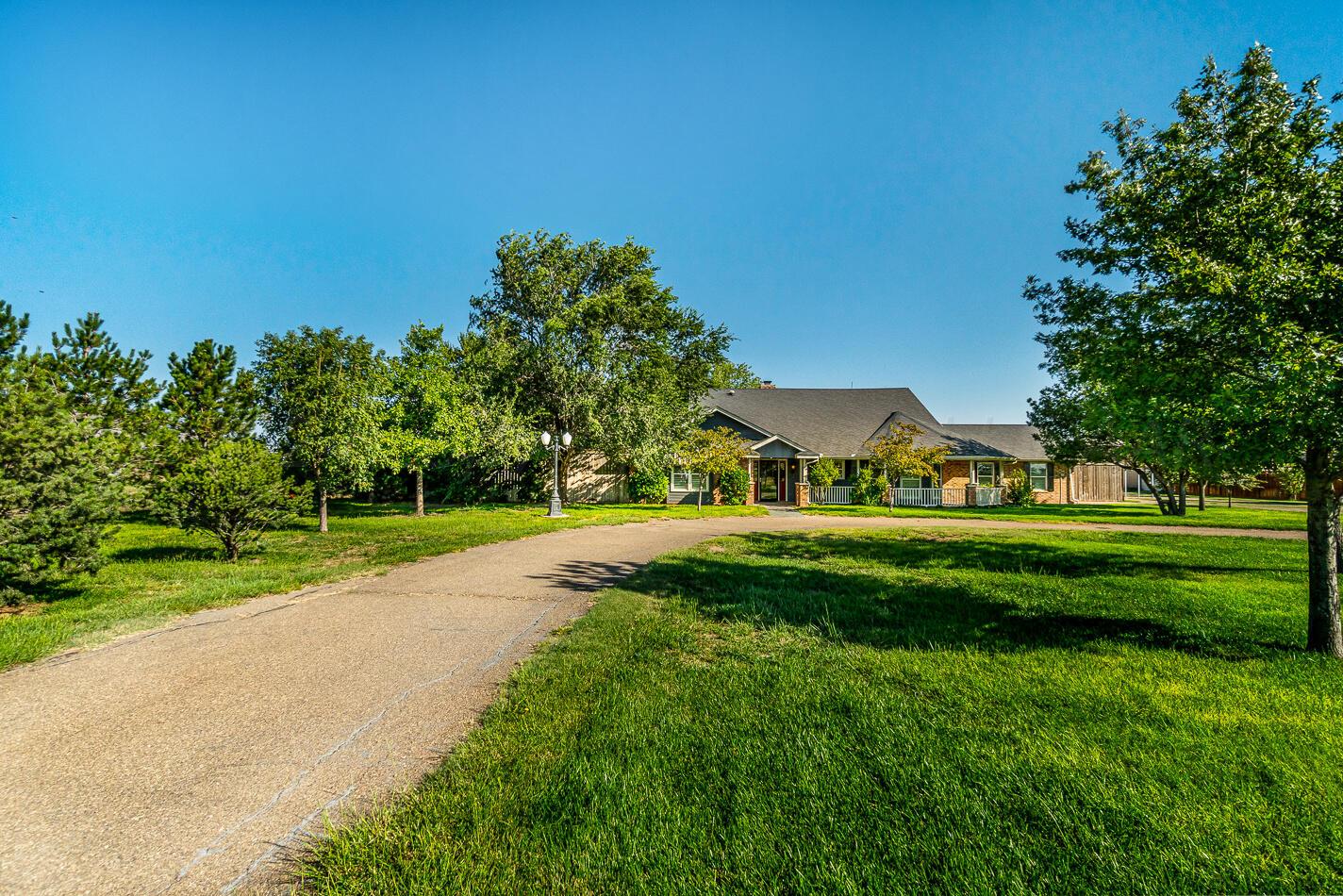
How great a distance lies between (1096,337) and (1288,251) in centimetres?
153

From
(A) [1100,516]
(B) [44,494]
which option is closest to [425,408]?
(B) [44,494]

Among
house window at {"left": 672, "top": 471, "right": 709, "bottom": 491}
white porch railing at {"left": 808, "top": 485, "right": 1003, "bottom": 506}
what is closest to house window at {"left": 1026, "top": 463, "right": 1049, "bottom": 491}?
white porch railing at {"left": 808, "top": 485, "right": 1003, "bottom": 506}

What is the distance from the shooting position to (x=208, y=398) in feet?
45.6

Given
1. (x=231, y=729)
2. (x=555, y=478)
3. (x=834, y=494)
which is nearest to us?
(x=231, y=729)

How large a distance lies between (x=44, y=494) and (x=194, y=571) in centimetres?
266

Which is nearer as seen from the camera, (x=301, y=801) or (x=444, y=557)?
(x=301, y=801)

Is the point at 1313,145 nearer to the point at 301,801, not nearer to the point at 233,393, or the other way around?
the point at 301,801

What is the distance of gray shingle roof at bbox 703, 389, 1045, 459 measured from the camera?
27250mm

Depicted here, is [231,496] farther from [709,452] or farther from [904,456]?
[904,456]

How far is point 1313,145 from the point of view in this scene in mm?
4863

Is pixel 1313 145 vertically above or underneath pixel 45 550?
above

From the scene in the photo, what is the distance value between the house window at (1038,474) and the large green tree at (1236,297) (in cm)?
2548

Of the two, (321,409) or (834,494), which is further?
(834,494)

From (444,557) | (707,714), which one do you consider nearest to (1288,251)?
(707,714)
